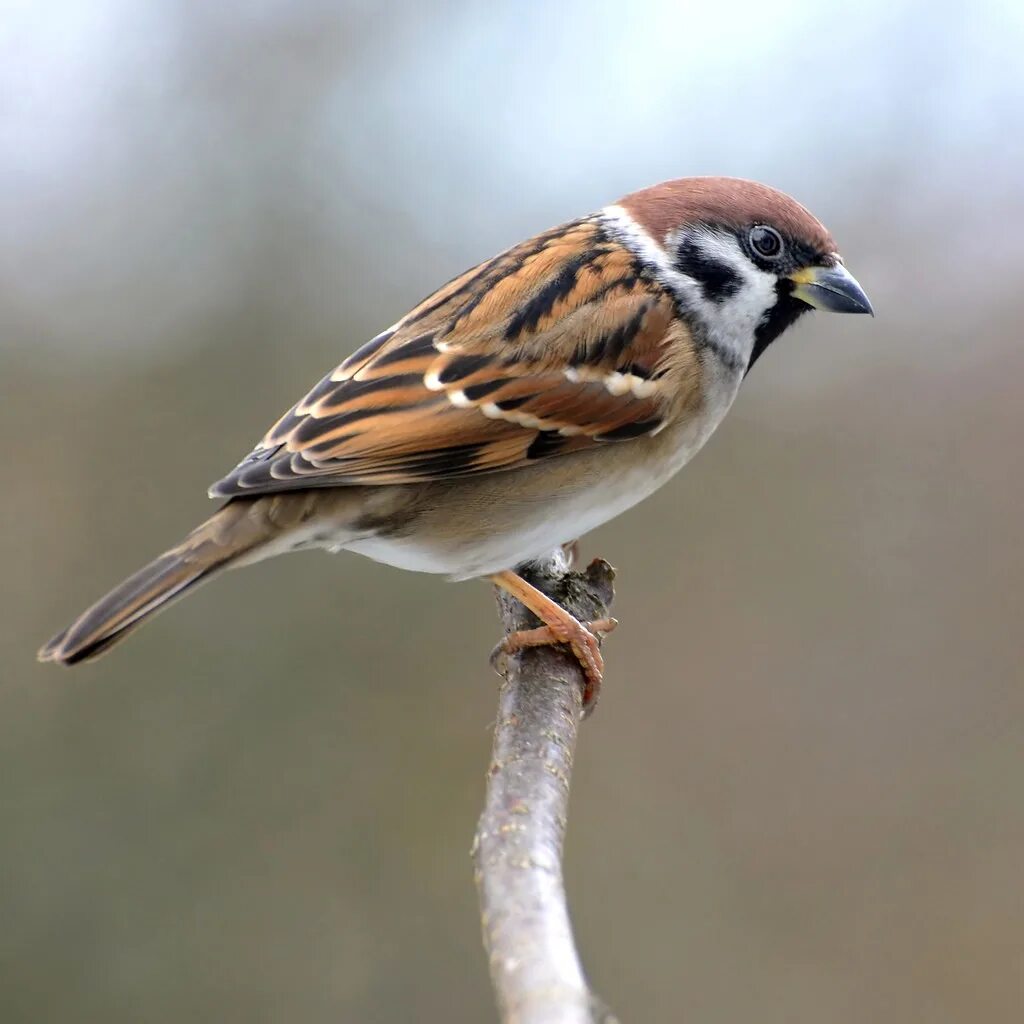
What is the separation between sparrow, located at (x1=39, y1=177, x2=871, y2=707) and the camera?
2.81 m

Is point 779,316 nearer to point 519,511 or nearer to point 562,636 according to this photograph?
point 519,511

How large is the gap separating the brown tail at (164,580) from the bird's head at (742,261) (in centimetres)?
114

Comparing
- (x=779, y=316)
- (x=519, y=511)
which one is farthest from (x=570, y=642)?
(x=779, y=316)

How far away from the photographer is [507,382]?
288 centimetres

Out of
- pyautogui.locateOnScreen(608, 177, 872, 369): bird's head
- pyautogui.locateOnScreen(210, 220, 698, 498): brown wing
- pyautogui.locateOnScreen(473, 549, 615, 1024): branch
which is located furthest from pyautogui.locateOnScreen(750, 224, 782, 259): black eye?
pyautogui.locateOnScreen(473, 549, 615, 1024): branch

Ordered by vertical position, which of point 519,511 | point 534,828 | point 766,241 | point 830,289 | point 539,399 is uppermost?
point 766,241

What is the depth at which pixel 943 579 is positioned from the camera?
5.93 meters

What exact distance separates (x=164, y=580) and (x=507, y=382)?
2.85 feet

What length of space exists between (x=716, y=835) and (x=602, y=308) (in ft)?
10.5

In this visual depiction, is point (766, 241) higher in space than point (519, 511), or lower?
higher

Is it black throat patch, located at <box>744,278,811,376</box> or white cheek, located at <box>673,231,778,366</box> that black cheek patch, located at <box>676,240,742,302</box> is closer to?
white cheek, located at <box>673,231,778,366</box>

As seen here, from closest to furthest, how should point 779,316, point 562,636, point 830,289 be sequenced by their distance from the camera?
point 562,636
point 830,289
point 779,316

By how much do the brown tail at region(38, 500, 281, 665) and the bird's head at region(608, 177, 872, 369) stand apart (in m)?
1.14

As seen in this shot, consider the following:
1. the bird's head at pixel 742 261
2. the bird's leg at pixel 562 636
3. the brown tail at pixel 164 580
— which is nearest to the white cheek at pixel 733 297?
the bird's head at pixel 742 261
